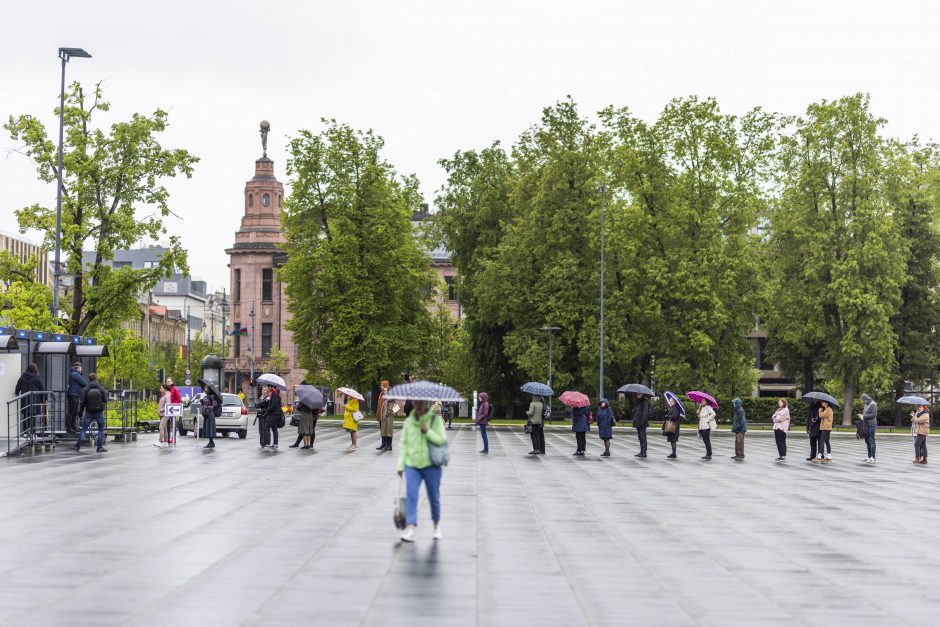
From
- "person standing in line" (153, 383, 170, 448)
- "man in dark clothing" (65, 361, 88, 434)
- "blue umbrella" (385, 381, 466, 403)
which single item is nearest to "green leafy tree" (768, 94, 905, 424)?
"person standing in line" (153, 383, 170, 448)

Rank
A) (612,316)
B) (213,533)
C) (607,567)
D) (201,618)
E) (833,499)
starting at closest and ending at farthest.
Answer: (201,618) → (607,567) → (213,533) → (833,499) → (612,316)

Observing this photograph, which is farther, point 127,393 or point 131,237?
point 131,237

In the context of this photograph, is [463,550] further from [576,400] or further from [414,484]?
[576,400]

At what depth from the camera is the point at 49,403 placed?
29016mm

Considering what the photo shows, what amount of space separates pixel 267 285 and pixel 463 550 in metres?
96.2

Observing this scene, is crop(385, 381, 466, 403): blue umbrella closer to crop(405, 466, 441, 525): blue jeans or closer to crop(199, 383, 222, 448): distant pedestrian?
crop(405, 466, 441, 525): blue jeans

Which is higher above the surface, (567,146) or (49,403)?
(567,146)

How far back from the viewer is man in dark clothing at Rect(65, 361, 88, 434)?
29.3 m

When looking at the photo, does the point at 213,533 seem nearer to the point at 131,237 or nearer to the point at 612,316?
the point at 131,237

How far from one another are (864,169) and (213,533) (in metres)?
55.0

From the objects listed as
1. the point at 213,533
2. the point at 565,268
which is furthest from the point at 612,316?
the point at 213,533

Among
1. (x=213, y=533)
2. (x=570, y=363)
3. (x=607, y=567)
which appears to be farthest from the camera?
(x=570, y=363)

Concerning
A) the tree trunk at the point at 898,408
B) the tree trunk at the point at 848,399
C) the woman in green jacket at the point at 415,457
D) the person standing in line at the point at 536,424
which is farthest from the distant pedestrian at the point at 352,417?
the tree trunk at the point at 898,408

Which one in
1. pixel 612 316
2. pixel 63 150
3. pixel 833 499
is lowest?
pixel 833 499
